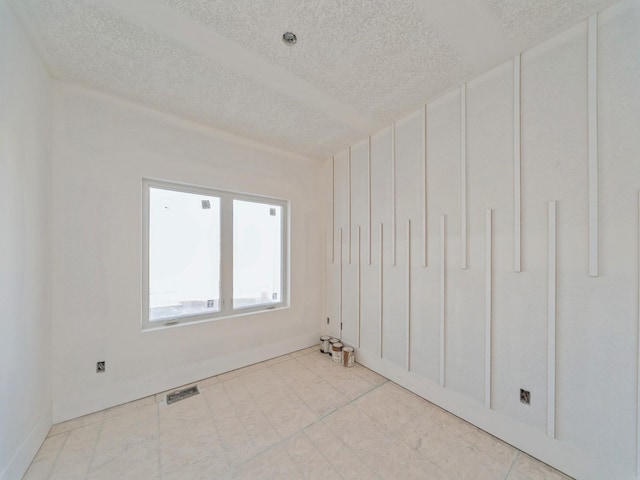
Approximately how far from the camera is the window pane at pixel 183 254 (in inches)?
94.3

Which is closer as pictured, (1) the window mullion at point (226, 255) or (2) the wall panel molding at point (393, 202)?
(2) the wall panel molding at point (393, 202)

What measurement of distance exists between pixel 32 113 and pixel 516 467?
4.03 m

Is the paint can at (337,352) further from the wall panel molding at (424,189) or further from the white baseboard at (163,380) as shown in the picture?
the wall panel molding at (424,189)

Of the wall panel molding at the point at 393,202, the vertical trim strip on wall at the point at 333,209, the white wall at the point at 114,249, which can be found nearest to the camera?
the white wall at the point at 114,249

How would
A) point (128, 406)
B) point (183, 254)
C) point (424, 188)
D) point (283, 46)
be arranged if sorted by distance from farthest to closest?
point (183, 254), point (424, 188), point (128, 406), point (283, 46)

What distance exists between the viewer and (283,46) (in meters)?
1.61

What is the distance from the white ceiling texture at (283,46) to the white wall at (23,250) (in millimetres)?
295

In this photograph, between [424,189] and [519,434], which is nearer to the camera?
[519,434]

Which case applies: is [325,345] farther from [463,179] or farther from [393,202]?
Answer: [463,179]

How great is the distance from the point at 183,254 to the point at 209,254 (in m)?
0.27

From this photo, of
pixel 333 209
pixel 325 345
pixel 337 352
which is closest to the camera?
pixel 337 352

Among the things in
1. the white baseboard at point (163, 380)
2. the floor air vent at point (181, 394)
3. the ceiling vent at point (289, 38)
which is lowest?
the floor air vent at point (181, 394)

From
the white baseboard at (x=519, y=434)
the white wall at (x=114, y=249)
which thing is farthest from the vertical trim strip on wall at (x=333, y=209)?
the white baseboard at (x=519, y=434)

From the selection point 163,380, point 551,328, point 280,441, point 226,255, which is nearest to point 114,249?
point 226,255
